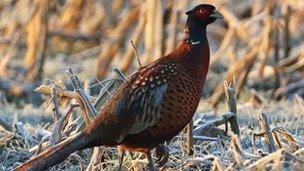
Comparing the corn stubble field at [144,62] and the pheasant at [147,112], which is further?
the corn stubble field at [144,62]

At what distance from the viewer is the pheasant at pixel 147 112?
4109 mm

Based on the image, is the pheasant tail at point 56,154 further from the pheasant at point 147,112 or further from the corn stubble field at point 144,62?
the corn stubble field at point 144,62

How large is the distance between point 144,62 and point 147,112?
5.47 meters

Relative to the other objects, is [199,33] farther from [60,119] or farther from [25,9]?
[25,9]

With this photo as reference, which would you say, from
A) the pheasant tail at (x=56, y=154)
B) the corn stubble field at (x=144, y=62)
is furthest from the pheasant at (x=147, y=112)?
the corn stubble field at (x=144, y=62)

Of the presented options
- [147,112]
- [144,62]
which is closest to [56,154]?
[147,112]

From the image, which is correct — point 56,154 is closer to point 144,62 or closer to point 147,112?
point 147,112

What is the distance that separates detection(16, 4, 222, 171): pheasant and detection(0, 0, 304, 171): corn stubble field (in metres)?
0.26

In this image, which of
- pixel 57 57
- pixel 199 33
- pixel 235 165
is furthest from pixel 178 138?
pixel 57 57

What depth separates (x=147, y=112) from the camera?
411cm

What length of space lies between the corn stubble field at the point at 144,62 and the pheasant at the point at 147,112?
0.85ft

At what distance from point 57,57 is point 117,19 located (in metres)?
1.11

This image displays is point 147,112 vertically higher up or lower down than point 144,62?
lower down

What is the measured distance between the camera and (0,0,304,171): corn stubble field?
15.1ft
